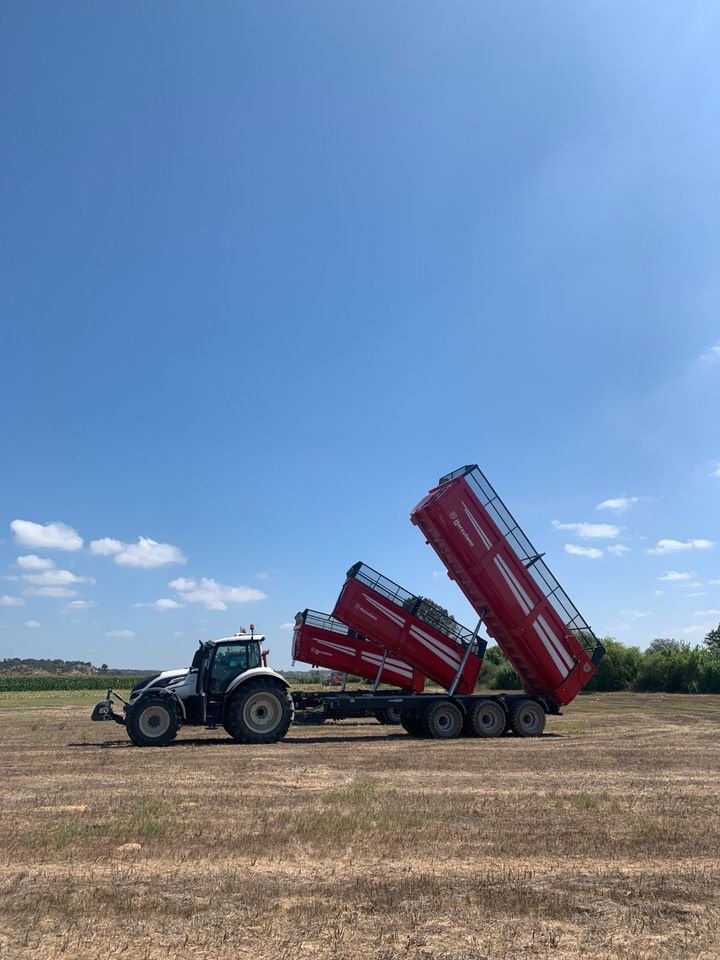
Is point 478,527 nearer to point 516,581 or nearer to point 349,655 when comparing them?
point 516,581

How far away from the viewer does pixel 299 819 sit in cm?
773

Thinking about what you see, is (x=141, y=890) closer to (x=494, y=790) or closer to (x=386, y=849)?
(x=386, y=849)

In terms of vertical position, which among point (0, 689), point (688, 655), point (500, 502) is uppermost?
point (500, 502)

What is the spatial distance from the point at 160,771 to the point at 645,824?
7.01 metres

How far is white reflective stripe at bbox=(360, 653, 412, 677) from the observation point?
60.5 feet

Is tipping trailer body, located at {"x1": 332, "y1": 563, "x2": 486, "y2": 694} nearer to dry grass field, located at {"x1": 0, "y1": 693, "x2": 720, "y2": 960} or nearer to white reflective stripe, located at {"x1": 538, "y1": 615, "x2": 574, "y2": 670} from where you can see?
white reflective stripe, located at {"x1": 538, "y1": 615, "x2": 574, "y2": 670}

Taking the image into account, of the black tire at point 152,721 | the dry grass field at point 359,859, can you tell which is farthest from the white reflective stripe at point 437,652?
the black tire at point 152,721

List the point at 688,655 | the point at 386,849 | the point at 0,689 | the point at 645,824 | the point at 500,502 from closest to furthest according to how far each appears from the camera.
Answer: the point at 386,849 < the point at 645,824 < the point at 500,502 < the point at 688,655 < the point at 0,689

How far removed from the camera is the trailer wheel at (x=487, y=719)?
1736cm

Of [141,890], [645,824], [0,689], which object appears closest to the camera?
[141,890]

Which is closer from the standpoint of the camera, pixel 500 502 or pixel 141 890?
pixel 141 890

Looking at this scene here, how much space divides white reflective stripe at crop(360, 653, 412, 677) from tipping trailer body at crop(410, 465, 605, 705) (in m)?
2.43

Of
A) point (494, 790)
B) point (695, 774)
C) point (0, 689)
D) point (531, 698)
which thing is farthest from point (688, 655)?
point (0, 689)

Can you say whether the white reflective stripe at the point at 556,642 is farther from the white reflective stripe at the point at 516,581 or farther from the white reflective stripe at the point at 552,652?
the white reflective stripe at the point at 516,581
